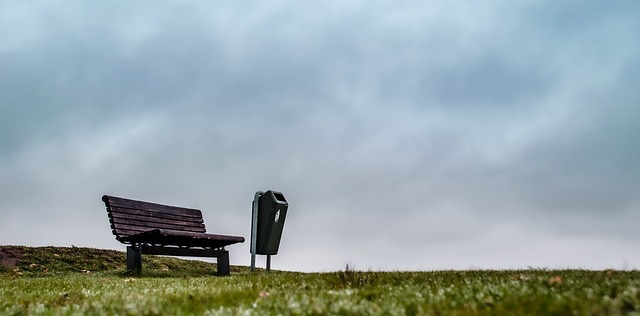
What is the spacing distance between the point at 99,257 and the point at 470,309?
20.6 metres

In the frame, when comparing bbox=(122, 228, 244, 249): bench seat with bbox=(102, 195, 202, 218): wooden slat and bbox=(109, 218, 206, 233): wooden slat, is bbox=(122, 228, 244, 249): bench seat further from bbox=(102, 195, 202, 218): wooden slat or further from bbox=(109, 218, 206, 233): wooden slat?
bbox=(102, 195, 202, 218): wooden slat

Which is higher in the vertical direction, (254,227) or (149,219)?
(149,219)

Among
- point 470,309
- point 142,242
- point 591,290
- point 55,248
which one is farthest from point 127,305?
point 55,248

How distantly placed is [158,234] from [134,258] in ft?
5.77

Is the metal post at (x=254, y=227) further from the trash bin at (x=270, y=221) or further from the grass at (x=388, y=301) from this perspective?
the grass at (x=388, y=301)

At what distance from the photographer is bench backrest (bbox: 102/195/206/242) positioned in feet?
57.9

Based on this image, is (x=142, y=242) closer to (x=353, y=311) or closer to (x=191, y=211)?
(x=191, y=211)

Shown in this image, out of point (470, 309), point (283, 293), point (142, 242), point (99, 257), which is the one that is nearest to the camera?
point (470, 309)

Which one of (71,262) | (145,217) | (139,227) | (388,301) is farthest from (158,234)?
(388,301)

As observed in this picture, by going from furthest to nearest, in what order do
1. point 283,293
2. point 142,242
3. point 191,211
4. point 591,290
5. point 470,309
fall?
point 191,211 → point 142,242 → point 283,293 → point 591,290 → point 470,309

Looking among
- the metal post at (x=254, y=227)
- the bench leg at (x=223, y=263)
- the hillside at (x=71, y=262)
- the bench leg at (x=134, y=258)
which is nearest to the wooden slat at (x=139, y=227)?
the bench leg at (x=134, y=258)

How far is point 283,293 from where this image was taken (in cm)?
724

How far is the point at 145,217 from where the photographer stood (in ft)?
62.0

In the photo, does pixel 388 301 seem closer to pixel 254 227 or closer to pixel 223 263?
pixel 254 227
